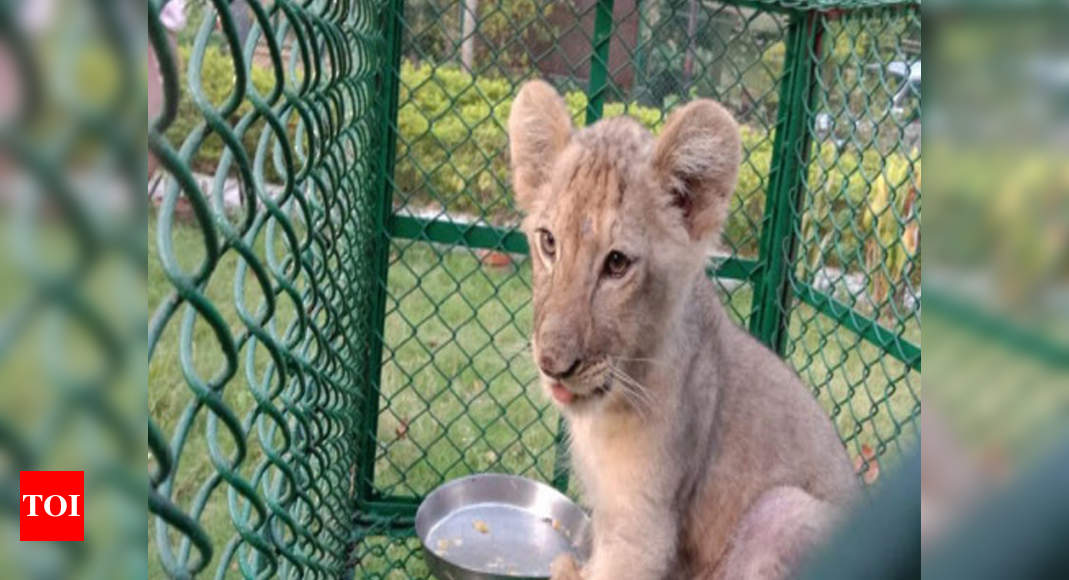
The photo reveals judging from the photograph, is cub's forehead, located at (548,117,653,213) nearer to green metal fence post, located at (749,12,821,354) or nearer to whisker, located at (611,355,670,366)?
whisker, located at (611,355,670,366)

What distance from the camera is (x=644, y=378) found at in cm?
314

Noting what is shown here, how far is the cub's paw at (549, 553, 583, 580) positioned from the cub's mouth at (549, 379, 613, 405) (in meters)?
0.89

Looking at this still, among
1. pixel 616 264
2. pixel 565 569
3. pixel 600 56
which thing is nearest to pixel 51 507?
pixel 616 264

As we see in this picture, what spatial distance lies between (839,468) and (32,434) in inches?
123

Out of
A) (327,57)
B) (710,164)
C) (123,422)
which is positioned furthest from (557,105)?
(123,422)

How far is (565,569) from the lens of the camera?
3547 mm

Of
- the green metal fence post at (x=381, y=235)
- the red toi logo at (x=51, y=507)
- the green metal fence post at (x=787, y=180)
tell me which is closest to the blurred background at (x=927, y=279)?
the red toi logo at (x=51, y=507)

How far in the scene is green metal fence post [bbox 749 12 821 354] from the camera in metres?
4.69

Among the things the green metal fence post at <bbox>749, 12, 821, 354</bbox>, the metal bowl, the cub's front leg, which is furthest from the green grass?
the cub's front leg

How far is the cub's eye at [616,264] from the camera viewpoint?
9.70 ft

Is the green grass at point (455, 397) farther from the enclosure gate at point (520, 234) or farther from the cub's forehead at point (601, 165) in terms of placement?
the cub's forehead at point (601, 165)

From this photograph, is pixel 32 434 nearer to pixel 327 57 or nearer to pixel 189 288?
pixel 189 288

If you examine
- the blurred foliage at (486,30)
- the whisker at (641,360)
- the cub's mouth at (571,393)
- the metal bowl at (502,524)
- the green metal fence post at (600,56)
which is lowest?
the metal bowl at (502,524)

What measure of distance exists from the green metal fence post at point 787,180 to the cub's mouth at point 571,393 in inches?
76.6
